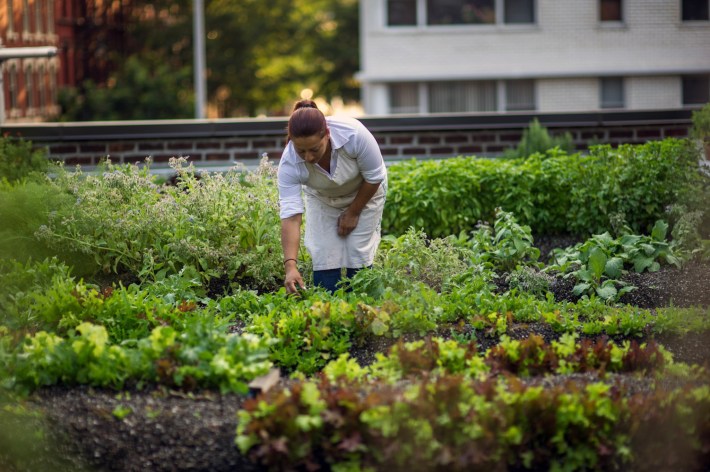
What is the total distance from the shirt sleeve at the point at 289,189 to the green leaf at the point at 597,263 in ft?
6.53

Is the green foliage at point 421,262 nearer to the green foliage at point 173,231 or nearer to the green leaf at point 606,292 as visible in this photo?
the green foliage at point 173,231

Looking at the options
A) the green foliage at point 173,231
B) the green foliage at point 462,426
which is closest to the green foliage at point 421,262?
the green foliage at point 173,231

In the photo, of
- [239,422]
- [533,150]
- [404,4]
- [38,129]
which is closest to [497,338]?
[239,422]

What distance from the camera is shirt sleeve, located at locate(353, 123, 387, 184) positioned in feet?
17.9

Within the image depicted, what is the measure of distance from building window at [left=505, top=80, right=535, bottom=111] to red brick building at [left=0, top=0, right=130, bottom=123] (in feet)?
37.7

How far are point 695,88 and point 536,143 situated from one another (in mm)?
18224

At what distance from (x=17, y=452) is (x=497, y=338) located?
2348mm

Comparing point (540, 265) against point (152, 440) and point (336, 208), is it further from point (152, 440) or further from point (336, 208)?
point (152, 440)

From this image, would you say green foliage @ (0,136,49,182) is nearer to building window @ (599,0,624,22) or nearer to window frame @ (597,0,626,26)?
window frame @ (597,0,626,26)

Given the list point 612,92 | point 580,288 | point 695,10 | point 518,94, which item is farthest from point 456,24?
point 580,288

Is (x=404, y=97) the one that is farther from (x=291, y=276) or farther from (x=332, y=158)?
(x=291, y=276)

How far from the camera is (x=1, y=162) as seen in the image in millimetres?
8383

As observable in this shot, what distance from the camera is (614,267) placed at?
20.9ft

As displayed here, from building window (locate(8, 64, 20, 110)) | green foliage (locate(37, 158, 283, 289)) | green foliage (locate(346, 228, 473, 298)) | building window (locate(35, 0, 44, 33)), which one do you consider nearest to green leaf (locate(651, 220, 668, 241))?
green foliage (locate(346, 228, 473, 298))
